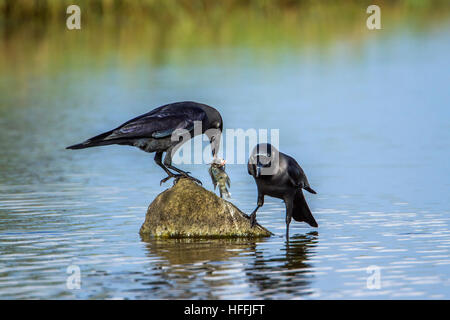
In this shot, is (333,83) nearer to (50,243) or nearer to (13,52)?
(13,52)

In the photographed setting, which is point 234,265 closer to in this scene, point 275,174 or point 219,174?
point 275,174

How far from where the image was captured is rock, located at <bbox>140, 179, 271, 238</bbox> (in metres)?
11.9

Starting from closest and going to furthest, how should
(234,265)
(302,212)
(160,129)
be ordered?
(234,265), (160,129), (302,212)

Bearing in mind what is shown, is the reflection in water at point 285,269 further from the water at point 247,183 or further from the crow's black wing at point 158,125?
the crow's black wing at point 158,125

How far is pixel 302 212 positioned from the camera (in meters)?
12.2

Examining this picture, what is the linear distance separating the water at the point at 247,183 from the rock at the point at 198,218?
252mm

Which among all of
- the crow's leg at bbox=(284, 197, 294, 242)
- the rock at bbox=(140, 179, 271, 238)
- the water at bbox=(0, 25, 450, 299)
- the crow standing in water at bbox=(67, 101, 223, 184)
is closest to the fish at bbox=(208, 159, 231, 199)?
the crow standing in water at bbox=(67, 101, 223, 184)

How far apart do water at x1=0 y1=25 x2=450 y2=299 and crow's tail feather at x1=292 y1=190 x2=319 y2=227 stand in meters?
0.13

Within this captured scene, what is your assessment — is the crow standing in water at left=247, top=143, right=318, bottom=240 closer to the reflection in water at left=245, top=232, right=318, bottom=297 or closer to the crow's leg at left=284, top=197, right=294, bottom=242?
the crow's leg at left=284, top=197, right=294, bottom=242

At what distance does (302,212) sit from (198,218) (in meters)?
1.18

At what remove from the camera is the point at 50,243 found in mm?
11750

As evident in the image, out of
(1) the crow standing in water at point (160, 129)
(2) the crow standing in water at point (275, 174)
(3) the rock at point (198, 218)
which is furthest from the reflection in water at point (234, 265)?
(1) the crow standing in water at point (160, 129)

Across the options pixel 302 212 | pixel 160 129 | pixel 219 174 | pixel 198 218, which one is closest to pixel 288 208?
pixel 302 212
